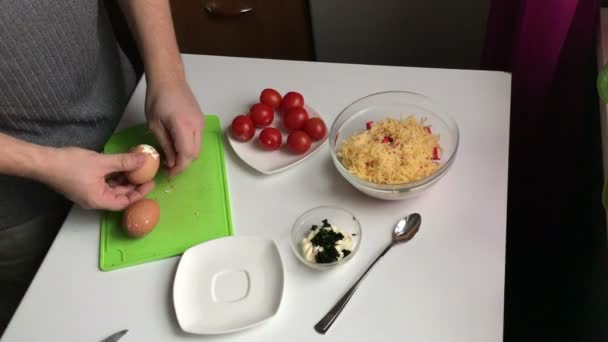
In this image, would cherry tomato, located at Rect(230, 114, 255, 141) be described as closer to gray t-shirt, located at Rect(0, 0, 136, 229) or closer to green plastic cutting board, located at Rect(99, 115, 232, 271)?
green plastic cutting board, located at Rect(99, 115, 232, 271)

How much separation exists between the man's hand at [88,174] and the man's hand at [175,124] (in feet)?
0.22

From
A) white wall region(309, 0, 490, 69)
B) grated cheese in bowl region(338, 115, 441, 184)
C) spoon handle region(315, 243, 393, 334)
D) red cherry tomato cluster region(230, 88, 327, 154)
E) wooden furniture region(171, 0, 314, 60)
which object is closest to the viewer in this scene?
spoon handle region(315, 243, 393, 334)

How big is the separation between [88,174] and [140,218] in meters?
0.11

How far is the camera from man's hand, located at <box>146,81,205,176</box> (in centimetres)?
98

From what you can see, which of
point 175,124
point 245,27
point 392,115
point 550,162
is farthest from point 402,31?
point 175,124

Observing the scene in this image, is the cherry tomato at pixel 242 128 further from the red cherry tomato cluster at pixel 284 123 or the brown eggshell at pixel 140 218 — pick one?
the brown eggshell at pixel 140 218

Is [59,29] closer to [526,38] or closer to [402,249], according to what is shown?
[402,249]

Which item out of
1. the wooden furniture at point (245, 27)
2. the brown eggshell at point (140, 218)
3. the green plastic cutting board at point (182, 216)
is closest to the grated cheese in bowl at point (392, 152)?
the green plastic cutting board at point (182, 216)

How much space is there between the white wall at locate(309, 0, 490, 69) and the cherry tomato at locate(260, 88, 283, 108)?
0.72m

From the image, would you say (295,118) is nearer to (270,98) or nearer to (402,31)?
(270,98)

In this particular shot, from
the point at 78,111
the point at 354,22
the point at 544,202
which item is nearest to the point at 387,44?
the point at 354,22

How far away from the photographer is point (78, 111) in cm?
111

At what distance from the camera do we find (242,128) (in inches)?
41.6

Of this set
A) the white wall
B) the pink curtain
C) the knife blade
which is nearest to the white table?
the knife blade
